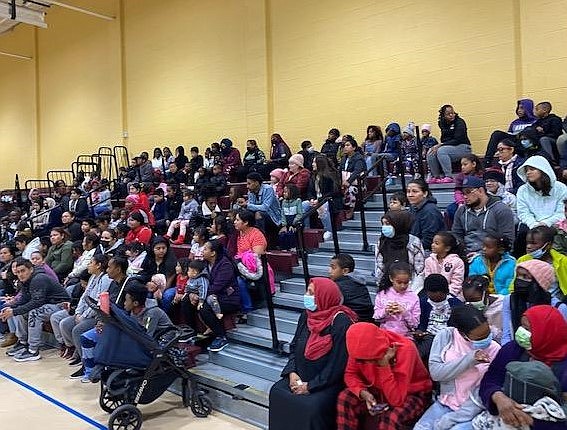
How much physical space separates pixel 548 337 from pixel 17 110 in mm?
19785

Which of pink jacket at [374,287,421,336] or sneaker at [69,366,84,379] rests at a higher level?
pink jacket at [374,287,421,336]


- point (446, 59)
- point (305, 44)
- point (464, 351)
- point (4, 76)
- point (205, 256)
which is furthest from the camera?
point (4, 76)

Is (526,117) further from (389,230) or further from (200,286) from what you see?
(200,286)

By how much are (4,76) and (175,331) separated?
1811cm

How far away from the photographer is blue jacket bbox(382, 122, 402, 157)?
848 cm

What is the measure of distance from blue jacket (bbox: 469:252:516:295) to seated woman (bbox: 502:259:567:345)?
1.57 feet

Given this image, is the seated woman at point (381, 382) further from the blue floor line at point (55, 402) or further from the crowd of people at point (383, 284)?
the blue floor line at point (55, 402)

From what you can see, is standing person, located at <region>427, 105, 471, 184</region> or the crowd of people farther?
standing person, located at <region>427, 105, 471, 184</region>

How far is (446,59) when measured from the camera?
8.58 m

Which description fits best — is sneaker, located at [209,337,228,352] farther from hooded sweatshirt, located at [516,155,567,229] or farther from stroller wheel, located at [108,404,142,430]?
hooded sweatshirt, located at [516,155,567,229]

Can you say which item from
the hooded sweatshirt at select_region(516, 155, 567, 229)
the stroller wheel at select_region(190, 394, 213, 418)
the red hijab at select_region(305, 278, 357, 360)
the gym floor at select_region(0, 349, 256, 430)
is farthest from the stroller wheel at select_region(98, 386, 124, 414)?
the hooded sweatshirt at select_region(516, 155, 567, 229)

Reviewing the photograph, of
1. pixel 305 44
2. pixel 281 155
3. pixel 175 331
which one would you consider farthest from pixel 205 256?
pixel 305 44

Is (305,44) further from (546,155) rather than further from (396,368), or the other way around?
(396,368)

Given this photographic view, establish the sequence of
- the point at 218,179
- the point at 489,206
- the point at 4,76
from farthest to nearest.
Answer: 1. the point at 4,76
2. the point at 218,179
3. the point at 489,206
